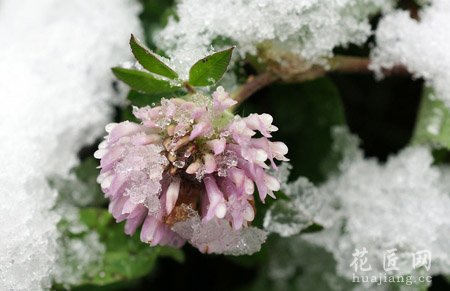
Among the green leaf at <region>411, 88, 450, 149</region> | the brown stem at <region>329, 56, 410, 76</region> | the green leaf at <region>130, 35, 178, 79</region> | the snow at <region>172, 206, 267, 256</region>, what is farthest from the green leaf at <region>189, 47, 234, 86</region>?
the green leaf at <region>411, 88, 450, 149</region>

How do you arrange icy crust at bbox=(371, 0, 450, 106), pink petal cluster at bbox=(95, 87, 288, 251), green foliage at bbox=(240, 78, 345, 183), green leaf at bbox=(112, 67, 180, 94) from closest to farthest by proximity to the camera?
pink petal cluster at bbox=(95, 87, 288, 251) < green leaf at bbox=(112, 67, 180, 94) < icy crust at bbox=(371, 0, 450, 106) < green foliage at bbox=(240, 78, 345, 183)

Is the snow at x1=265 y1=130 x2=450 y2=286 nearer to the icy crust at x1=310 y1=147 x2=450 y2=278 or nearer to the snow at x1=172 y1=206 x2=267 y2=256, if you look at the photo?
the icy crust at x1=310 y1=147 x2=450 y2=278

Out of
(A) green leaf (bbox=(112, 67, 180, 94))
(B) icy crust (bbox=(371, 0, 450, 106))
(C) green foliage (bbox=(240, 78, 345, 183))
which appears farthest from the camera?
(C) green foliage (bbox=(240, 78, 345, 183))

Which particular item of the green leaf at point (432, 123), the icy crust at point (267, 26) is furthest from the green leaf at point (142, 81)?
the green leaf at point (432, 123)

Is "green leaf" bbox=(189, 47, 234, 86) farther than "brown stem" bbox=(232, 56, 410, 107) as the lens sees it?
No

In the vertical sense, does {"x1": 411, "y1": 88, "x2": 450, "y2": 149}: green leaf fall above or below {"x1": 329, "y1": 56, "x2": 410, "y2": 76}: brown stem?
below

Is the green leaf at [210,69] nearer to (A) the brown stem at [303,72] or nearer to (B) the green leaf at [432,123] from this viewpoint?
(A) the brown stem at [303,72]

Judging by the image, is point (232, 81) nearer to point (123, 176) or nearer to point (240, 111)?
point (240, 111)
